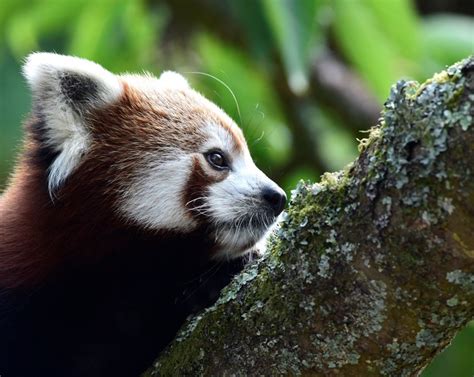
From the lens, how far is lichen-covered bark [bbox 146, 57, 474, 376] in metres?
1.90

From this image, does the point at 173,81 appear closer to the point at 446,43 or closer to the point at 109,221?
the point at 109,221

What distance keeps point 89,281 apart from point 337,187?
1.01 m

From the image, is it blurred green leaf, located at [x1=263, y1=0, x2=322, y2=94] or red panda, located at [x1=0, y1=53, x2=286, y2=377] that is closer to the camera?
red panda, located at [x1=0, y1=53, x2=286, y2=377]

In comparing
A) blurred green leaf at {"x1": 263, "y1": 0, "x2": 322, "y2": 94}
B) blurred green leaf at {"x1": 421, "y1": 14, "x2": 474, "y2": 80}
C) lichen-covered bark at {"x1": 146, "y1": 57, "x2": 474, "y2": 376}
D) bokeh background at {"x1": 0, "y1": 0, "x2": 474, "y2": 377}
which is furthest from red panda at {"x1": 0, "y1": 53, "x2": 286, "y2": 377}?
blurred green leaf at {"x1": 421, "y1": 14, "x2": 474, "y2": 80}

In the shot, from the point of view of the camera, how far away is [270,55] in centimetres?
510

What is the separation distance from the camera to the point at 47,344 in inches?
108

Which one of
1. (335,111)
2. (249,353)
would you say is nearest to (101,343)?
(249,353)

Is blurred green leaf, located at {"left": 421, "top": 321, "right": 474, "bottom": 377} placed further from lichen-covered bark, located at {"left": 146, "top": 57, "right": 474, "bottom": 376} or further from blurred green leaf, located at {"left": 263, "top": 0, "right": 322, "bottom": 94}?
lichen-covered bark, located at {"left": 146, "top": 57, "right": 474, "bottom": 376}

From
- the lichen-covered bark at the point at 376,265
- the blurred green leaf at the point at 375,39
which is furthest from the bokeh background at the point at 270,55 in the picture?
the lichen-covered bark at the point at 376,265

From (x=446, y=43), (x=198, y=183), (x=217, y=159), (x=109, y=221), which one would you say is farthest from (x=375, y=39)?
(x=109, y=221)

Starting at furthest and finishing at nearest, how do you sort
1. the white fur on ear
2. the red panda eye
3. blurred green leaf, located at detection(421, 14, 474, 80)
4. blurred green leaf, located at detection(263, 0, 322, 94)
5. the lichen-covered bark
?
1. blurred green leaf, located at detection(421, 14, 474, 80)
2. blurred green leaf, located at detection(263, 0, 322, 94)
3. the white fur on ear
4. the red panda eye
5. the lichen-covered bark

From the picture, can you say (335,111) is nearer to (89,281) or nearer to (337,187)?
(89,281)

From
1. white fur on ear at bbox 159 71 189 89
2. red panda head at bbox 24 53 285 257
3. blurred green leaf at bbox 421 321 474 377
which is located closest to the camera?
red panda head at bbox 24 53 285 257

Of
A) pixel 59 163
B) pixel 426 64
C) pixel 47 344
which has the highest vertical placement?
pixel 426 64
